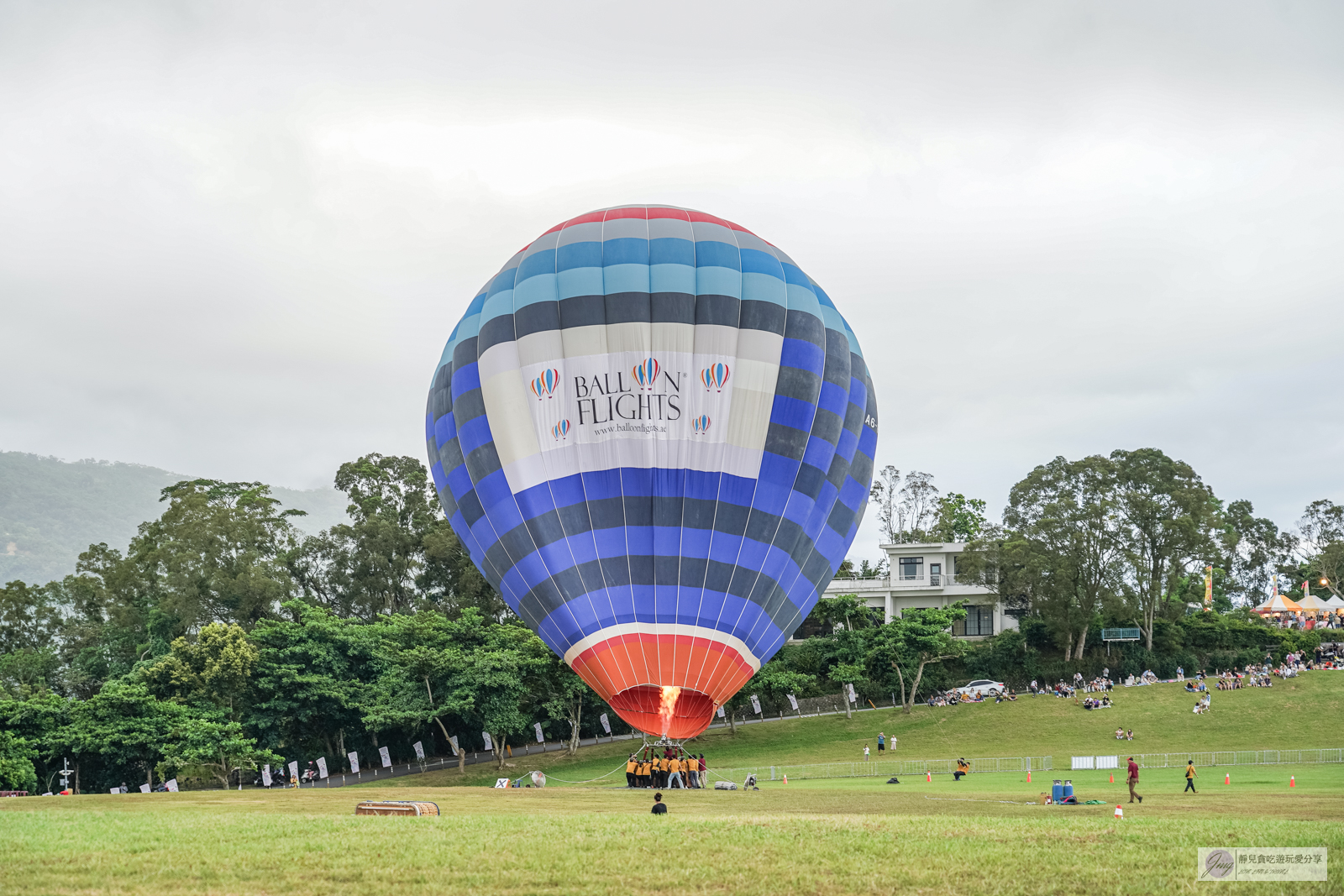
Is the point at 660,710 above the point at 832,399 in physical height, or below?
below

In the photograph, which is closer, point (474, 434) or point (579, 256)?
point (579, 256)

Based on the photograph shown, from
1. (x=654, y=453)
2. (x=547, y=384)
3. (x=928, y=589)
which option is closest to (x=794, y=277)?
(x=654, y=453)

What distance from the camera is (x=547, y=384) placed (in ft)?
89.4

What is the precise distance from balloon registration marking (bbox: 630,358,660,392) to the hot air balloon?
6cm

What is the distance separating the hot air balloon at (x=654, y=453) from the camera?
26500mm

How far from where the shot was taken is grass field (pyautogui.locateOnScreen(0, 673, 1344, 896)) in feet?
47.2

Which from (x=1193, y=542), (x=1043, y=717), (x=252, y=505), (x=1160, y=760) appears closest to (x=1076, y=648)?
(x=1193, y=542)

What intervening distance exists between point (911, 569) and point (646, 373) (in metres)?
54.9

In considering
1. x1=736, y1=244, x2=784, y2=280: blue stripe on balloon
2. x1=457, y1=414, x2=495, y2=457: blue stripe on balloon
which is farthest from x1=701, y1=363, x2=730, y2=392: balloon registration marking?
x1=457, y1=414, x2=495, y2=457: blue stripe on balloon

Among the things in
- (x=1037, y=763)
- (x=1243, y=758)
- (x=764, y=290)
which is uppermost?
(x=764, y=290)

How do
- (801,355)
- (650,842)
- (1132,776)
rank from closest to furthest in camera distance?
(650,842) < (1132,776) < (801,355)

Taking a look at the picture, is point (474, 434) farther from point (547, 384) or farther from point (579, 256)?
point (579, 256)

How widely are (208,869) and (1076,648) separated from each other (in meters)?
Answer: 59.8

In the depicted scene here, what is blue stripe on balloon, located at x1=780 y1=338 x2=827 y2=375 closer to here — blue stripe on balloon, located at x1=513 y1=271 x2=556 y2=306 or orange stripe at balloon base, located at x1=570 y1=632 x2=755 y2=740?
blue stripe on balloon, located at x1=513 y1=271 x2=556 y2=306
